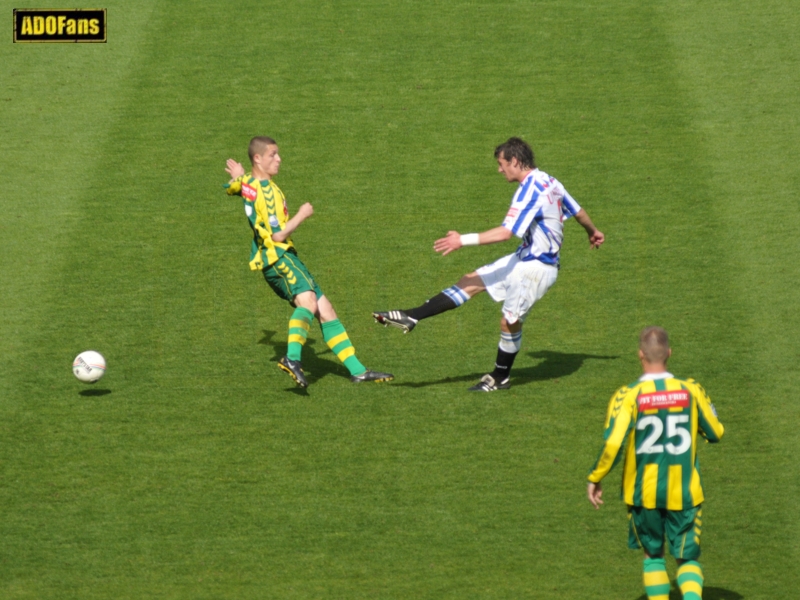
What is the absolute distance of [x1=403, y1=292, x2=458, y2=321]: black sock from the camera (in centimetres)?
942

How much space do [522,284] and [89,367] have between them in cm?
378

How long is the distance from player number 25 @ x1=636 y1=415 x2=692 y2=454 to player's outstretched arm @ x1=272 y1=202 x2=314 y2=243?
13.0ft

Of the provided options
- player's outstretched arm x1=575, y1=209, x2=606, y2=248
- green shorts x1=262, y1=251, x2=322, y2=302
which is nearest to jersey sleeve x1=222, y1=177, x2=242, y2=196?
green shorts x1=262, y1=251, x2=322, y2=302

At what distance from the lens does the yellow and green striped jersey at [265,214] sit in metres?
9.35

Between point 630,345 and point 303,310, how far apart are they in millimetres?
3150

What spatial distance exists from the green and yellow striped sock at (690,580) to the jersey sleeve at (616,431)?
27.3 inches

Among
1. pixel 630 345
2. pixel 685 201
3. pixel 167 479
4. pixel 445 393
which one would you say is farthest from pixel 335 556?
pixel 685 201

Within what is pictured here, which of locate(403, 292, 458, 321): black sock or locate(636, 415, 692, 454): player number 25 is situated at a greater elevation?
locate(403, 292, 458, 321): black sock

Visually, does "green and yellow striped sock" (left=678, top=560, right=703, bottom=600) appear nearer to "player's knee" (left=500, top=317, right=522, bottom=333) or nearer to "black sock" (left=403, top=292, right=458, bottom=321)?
"player's knee" (left=500, top=317, right=522, bottom=333)

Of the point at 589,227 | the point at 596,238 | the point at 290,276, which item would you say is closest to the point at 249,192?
the point at 290,276

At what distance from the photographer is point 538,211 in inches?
356

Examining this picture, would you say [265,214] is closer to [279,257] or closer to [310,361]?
[279,257]

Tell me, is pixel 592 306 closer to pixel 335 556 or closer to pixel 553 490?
pixel 553 490

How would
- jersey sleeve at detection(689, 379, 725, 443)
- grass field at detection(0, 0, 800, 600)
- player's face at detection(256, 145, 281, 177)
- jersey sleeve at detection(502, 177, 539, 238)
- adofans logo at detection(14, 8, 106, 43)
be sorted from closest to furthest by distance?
1. jersey sleeve at detection(689, 379, 725, 443)
2. grass field at detection(0, 0, 800, 600)
3. jersey sleeve at detection(502, 177, 539, 238)
4. player's face at detection(256, 145, 281, 177)
5. adofans logo at detection(14, 8, 106, 43)
